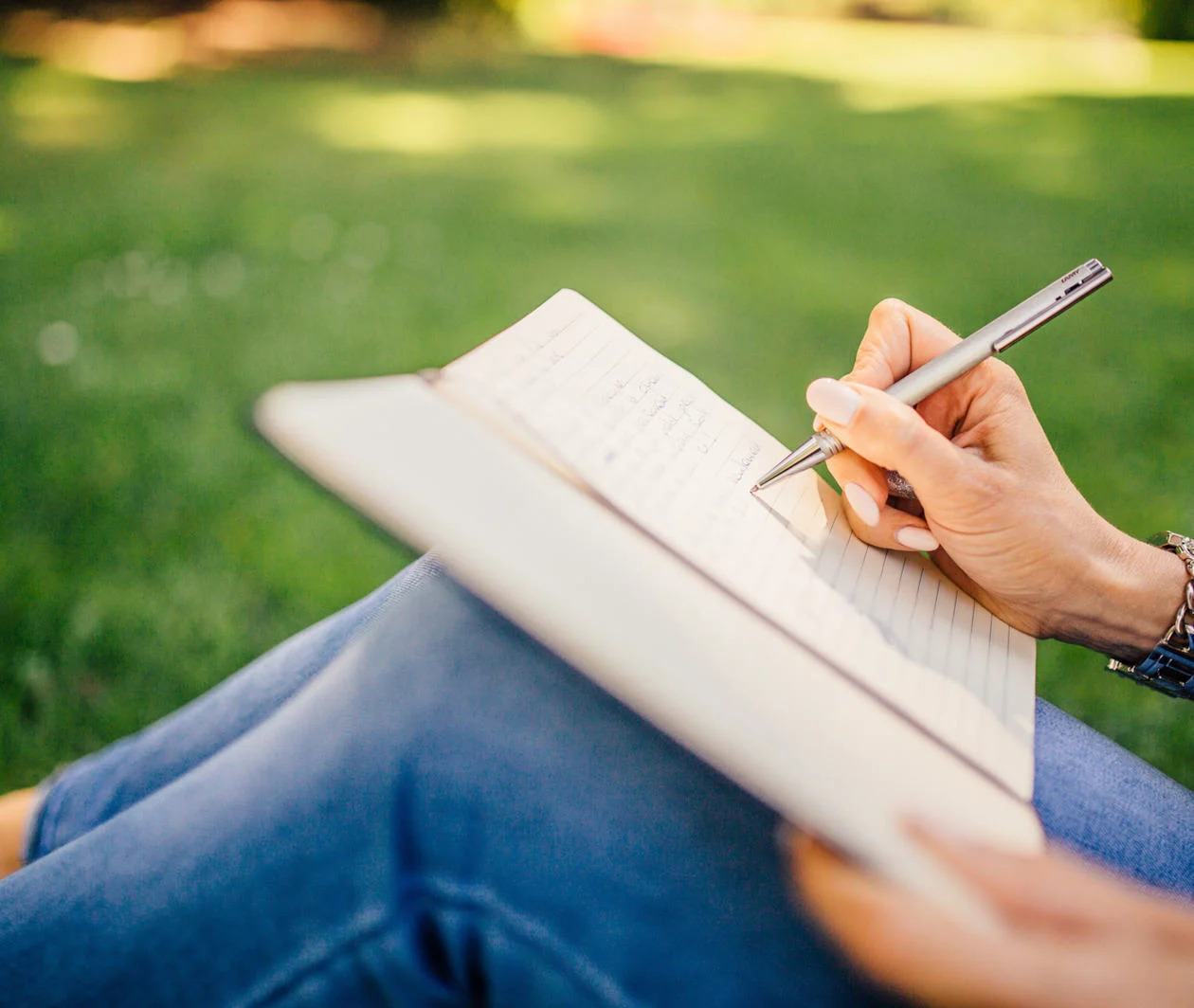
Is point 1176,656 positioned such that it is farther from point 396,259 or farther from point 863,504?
point 396,259

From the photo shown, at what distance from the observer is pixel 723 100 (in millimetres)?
5375

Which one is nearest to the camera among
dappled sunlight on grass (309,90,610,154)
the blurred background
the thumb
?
the thumb

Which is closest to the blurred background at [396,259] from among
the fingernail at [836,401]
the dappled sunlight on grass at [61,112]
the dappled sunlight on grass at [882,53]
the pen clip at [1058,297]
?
the dappled sunlight on grass at [61,112]

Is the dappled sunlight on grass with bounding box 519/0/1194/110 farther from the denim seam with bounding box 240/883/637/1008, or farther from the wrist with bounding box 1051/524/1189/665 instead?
the denim seam with bounding box 240/883/637/1008

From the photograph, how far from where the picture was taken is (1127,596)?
2.72 ft

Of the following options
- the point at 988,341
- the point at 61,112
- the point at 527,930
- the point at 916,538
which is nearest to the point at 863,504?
the point at 916,538

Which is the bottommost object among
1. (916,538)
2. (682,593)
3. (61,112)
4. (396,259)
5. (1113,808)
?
(396,259)

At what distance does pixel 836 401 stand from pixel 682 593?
12.7 inches

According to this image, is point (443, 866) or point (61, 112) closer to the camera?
point (443, 866)

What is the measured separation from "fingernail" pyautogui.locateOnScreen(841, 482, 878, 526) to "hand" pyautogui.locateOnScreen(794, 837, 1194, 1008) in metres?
0.35

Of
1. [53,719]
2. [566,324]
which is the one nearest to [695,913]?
[566,324]

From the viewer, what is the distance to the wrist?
2.70 ft

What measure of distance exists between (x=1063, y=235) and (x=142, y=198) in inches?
133

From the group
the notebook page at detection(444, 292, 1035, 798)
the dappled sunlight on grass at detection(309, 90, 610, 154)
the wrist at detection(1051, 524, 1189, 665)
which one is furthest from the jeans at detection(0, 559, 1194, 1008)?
the dappled sunlight on grass at detection(309, 90, 610, 154)
